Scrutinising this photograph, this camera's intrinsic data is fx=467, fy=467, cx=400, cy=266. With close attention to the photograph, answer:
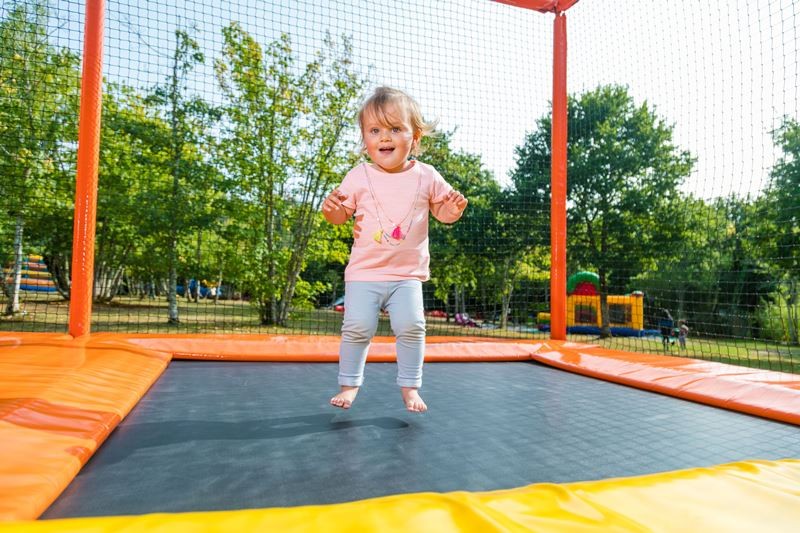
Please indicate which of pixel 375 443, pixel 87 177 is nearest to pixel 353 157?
pixel 87 177

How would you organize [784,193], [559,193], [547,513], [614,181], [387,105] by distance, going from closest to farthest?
[547,513], [387,105], [559,193], [784,193], [614,181]

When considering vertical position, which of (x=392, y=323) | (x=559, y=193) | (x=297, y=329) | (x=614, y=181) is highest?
(x=614, y=181)

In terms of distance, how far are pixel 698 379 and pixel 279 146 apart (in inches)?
205

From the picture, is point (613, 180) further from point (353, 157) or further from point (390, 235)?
point (390, 235)

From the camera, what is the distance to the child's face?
1.25 metres

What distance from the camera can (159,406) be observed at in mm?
1264

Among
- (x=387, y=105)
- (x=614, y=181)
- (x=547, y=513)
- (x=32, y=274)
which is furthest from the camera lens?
(x=32, y=274)

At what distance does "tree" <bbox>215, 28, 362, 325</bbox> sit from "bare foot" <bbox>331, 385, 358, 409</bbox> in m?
4.59

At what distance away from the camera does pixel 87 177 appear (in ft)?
7.52

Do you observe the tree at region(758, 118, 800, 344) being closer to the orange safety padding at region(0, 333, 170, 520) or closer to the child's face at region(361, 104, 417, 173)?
the child's face at region(361, 104, 417, 173)

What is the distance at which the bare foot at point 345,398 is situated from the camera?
1.25 m

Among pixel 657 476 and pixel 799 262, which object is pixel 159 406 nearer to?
pixel 657 476

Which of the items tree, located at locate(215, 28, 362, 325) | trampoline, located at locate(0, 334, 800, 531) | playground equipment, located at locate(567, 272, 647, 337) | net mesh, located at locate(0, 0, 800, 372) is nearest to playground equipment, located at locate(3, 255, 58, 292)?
net mesh, located at locate(0, 0, 800, 372)

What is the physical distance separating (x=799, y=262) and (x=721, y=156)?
4.45m
